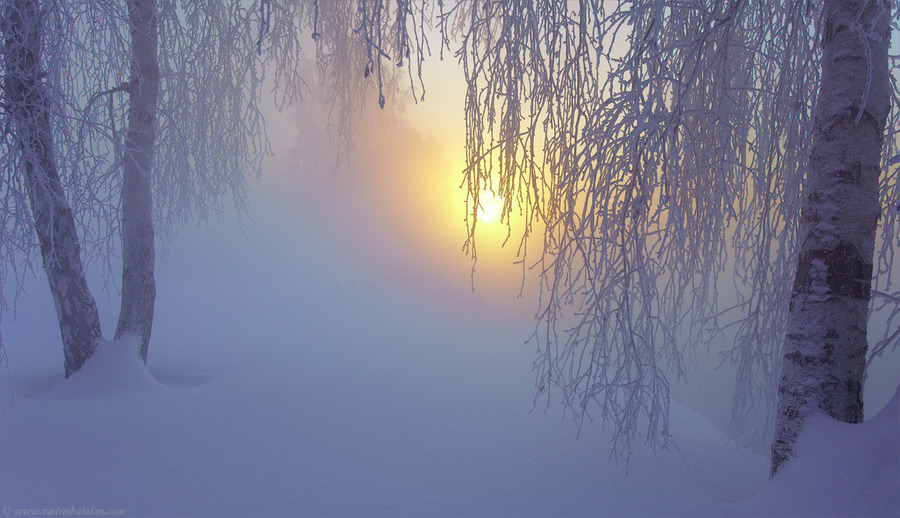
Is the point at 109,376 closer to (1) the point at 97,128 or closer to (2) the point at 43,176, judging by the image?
(2) the point at 43,176

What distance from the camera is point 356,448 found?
2.64m

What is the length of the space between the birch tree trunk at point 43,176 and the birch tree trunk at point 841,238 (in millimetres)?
3449

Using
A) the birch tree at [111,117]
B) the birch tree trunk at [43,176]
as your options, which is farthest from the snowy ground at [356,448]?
the birch tree at [111,117]

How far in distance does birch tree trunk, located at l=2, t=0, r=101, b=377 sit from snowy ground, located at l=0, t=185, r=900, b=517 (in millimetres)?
246

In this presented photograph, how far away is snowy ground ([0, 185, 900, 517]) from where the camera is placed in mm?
1994

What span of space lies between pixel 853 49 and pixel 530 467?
2139 mm

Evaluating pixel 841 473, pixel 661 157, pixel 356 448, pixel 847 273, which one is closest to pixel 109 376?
pixel 356 448

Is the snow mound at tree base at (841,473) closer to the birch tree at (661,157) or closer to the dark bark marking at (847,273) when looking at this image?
the birch tree at (661,157)

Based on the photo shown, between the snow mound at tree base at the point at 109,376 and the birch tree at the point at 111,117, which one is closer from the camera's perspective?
the birch tree at the point at 111,117

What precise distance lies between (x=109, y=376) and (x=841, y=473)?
3919 millimetres

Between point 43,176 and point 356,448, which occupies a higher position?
point 43,176

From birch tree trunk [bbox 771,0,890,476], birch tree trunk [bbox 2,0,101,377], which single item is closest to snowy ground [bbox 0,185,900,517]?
birch tree trunk [bbox 771,0,890,476]

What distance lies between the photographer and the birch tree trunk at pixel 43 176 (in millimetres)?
2850

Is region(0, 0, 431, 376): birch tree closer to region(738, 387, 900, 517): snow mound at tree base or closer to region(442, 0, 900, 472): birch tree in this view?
region(442, 0, 900, 472): birch tree
